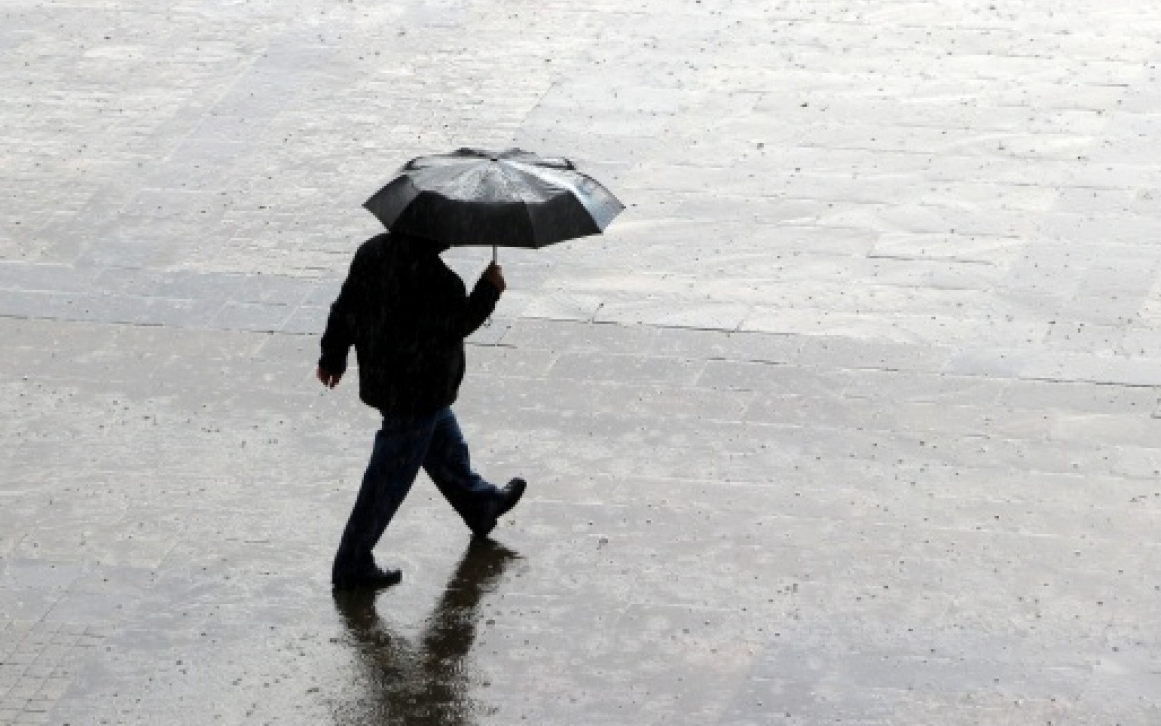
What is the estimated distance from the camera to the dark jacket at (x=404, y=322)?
963 cm

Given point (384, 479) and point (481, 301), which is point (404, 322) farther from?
point (384, 479)

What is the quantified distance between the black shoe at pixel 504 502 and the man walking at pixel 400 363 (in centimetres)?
15

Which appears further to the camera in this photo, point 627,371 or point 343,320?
point 627,371

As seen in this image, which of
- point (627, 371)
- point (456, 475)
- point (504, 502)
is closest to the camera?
point (456, 475)

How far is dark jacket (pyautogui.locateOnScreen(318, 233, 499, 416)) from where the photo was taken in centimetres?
963

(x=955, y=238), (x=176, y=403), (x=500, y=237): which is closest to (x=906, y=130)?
(x=955, y=238)

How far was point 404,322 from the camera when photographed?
9664mm

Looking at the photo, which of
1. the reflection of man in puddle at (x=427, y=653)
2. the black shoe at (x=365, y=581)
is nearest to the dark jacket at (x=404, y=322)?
the black shoe at (x=365, y=581)

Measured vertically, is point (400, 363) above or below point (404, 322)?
below

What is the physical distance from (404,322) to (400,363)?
204 millimetres

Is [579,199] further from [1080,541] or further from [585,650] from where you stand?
[1080,541]

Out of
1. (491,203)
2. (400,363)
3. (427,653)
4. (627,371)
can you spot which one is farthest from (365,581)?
(627,371)

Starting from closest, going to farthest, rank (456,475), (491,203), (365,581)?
1. (491,203)
2. (365,581)
3. (456,475)

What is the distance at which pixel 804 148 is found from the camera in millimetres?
15219
